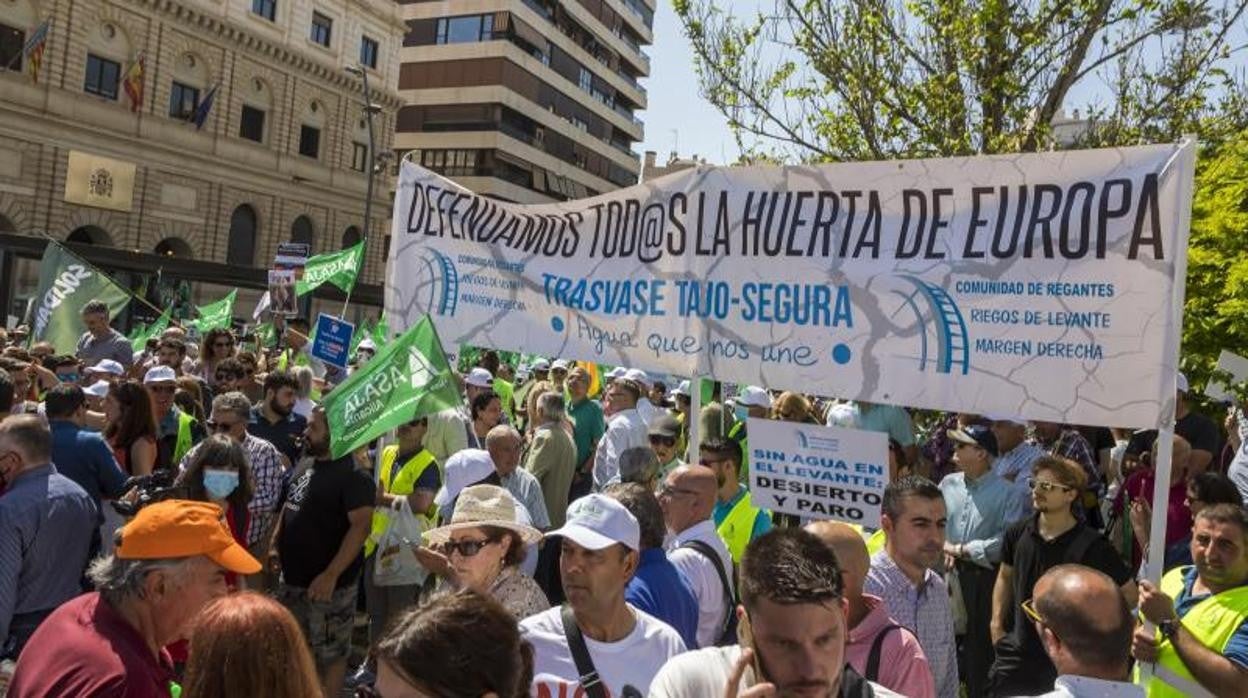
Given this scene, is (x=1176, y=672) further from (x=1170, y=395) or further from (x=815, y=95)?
(x=815, y=95)

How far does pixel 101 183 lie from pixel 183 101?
5325mm

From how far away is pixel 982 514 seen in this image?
543 centimetres


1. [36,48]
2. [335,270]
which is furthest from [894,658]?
[36,48]

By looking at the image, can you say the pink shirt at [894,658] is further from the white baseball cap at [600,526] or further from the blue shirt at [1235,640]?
the blue shirt at [1235,640]

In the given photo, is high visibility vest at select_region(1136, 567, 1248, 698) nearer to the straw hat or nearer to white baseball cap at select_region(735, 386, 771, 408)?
the straw hat

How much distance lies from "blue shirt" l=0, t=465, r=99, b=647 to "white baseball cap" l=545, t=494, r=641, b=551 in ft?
8.20

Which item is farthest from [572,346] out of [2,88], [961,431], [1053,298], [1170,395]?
[2,88]

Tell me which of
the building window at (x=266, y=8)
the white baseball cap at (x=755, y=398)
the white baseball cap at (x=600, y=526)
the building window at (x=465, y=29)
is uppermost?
the building window at (x=465, y=29)

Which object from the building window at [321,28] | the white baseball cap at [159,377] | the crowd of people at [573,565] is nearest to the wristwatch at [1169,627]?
the crowd of people at [573,565]

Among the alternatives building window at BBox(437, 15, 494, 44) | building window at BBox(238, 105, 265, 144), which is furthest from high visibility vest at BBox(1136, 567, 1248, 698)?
building window at BBox(437, 15, 494, 44)

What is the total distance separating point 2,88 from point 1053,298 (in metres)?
37.4

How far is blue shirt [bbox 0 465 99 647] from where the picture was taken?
4.18 meters

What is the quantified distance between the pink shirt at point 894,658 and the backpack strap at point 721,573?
909 mm

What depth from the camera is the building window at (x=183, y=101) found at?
130 ft
